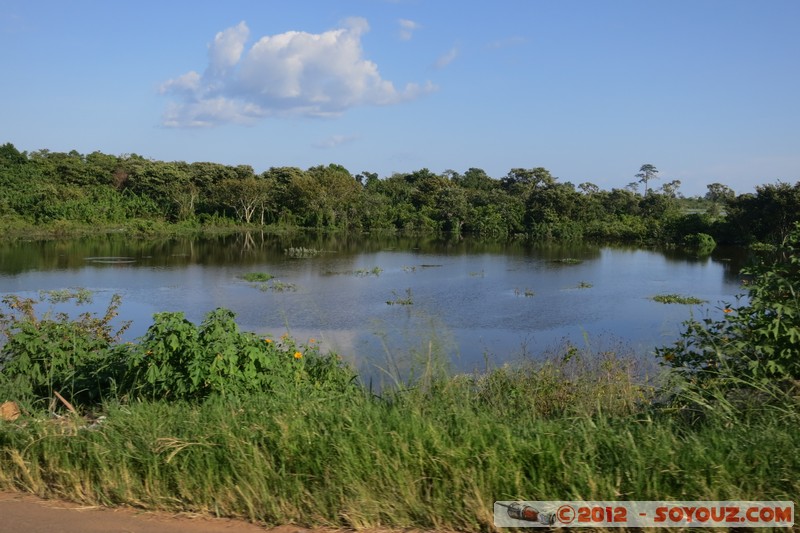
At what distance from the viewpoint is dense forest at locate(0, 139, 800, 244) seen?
4144 centimetres

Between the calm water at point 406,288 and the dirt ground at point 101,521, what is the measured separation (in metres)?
2.56

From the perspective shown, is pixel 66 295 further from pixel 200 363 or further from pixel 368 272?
pixel 200 363

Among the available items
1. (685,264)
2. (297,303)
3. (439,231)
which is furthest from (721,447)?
(439,231)

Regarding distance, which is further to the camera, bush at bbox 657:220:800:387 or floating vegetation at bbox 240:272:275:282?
floating vegetation at bbox 240:272:275:282

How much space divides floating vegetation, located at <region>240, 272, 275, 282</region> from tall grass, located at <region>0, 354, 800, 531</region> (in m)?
19.0

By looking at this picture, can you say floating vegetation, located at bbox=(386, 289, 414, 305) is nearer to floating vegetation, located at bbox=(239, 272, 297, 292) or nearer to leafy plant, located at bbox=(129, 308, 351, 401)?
floating vegetation, located at bbox=(239, 272, 297, 292)

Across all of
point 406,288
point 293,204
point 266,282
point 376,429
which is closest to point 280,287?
point 266,282

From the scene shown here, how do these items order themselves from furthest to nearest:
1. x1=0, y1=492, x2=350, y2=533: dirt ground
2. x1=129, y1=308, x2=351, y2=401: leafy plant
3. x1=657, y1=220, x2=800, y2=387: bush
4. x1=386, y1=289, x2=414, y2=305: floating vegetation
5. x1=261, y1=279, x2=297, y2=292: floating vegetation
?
x1=261, y1=279, x2=297, y2=292: floating vegetation
x1=386, y1=289, x2=414, y2=305: floating vegetation
x1=129, y1=308, x2=351, y2=401: leafy plant
x1=657, y1=220, x2=800, y2=387: bush
x1=0, y1=492, x2=350, y2=533: dirt ground

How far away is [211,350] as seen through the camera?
156 inches

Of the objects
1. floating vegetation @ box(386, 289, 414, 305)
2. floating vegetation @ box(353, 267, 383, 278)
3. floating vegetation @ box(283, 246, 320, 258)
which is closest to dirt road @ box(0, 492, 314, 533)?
floating vegetation @ box(386, 289, 414, 305)

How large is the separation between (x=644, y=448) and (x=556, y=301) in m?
15.8

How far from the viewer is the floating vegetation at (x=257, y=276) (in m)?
22.0

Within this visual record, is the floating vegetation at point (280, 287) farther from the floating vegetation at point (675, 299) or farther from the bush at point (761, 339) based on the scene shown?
the bush at point (761, 339)

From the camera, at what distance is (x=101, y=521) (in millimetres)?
2445
